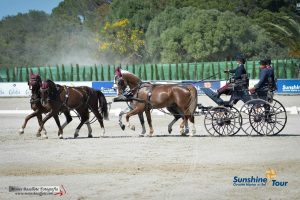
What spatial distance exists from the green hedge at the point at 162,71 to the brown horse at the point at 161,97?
31.6m

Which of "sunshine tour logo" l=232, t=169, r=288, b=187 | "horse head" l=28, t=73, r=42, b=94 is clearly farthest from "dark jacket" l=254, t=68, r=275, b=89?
"sunshine tour logo" l=232, t=169, r=288, b=187

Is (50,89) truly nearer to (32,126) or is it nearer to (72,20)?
(32,126)

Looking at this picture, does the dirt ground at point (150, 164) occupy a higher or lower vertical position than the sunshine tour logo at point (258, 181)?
lower

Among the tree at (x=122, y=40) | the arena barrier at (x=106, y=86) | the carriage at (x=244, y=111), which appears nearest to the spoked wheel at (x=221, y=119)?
the carriage at (x=244, y=111)

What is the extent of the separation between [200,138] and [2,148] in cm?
540

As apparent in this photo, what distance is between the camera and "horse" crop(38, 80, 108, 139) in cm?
2233

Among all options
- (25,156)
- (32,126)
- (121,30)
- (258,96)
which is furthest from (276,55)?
(25,156)

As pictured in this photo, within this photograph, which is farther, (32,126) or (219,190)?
(32,126)

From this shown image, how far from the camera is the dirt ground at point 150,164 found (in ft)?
41.3

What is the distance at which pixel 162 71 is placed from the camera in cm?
6197

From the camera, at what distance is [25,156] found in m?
18.1

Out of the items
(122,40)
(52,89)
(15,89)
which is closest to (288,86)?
(15,89)

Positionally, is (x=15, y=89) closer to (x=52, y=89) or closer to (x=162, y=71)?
(x=162, y=71)

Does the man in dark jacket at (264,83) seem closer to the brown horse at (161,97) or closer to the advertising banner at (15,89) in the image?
the brown horse at (161,97)
